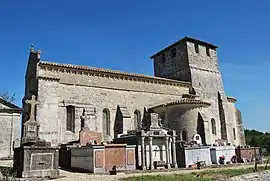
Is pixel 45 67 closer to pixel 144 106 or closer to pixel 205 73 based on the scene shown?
pixel 144 106

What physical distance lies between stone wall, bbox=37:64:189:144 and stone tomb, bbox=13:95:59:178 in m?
7.14

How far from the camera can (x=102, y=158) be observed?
14570mm

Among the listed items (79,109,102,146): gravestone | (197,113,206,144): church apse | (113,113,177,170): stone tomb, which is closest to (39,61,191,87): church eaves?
(197,113,206,144): church apse

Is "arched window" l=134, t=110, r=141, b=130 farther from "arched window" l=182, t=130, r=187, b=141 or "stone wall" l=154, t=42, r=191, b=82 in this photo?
"stone wall" l=154, t=42, r=191, b=82

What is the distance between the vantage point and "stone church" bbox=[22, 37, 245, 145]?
20359mm

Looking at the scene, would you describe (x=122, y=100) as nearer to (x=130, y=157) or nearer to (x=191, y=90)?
(x=130, y=157)

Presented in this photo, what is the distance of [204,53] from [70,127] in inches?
757

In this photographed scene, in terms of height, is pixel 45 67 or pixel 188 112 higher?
pixel 45 67

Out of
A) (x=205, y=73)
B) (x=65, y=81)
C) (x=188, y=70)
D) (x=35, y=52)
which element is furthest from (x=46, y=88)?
(x=205, y=73)

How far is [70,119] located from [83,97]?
216cm

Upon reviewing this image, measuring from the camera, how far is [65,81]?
21.6 metres

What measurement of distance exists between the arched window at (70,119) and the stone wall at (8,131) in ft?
14.5

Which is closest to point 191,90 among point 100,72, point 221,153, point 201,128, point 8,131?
point 201,128

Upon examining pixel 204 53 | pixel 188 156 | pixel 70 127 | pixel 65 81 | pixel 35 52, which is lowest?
pixel 188 156
